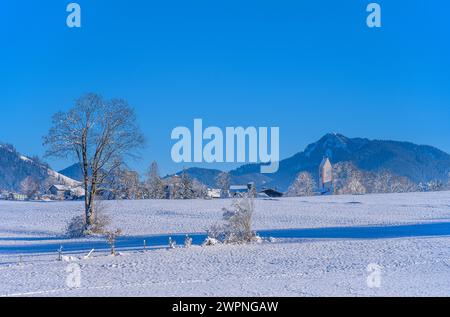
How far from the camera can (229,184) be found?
465ft

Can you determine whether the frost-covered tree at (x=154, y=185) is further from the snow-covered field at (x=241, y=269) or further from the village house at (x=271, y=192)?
→ the snow-covered field at (x=241, y=269)

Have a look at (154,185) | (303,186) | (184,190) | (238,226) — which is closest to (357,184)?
(303,186)

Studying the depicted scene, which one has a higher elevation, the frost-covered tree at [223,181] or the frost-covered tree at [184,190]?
the frost-covered tree at [223,181]

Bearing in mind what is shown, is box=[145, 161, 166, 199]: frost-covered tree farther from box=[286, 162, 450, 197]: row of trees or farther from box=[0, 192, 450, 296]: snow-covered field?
box=[0, 192, 450, 296]: snow-covered field

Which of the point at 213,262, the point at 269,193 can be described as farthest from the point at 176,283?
the point at 269,193

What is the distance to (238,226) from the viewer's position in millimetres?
35406

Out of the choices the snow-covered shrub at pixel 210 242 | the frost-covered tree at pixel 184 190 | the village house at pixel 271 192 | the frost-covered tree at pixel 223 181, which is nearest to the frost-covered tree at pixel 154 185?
the frost-covered tree at pixel 184 190

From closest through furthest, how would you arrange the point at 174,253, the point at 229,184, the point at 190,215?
the point at 174,253, the point at 190,215, the point at 229,184

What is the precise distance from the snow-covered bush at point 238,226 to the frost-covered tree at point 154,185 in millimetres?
72985

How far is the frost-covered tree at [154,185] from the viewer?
108000 millimetres

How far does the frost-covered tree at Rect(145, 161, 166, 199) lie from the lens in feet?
354
